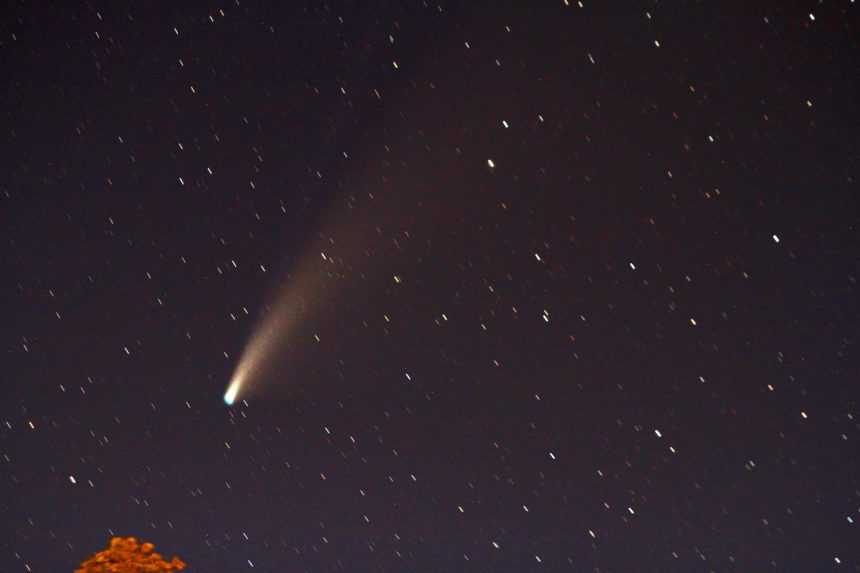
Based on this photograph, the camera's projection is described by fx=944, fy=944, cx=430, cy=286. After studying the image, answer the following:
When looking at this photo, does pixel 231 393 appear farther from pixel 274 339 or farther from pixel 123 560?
pixel 123 560

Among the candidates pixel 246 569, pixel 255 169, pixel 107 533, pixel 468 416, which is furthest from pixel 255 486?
pixel 255 169

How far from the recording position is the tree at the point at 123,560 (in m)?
3.36

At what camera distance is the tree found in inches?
132

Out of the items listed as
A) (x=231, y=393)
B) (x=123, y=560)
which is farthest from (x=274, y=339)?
(x=123, y=560)

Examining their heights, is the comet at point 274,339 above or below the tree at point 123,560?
above

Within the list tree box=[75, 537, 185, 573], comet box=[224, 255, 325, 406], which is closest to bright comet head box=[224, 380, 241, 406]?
comet box=[224, 255, 325, 406]

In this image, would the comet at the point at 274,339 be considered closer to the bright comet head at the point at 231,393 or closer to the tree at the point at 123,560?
the bright comet head at the point at 231,393

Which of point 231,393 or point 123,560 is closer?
point 123,560

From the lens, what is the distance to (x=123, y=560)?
339cm

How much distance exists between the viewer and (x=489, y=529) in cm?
791

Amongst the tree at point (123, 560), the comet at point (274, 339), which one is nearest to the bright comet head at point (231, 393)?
the comet at point (274, 339)

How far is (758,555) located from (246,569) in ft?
13.8

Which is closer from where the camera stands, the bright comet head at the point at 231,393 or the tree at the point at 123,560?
the tree at the point at 123,560

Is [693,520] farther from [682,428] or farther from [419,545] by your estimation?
[419,545]
